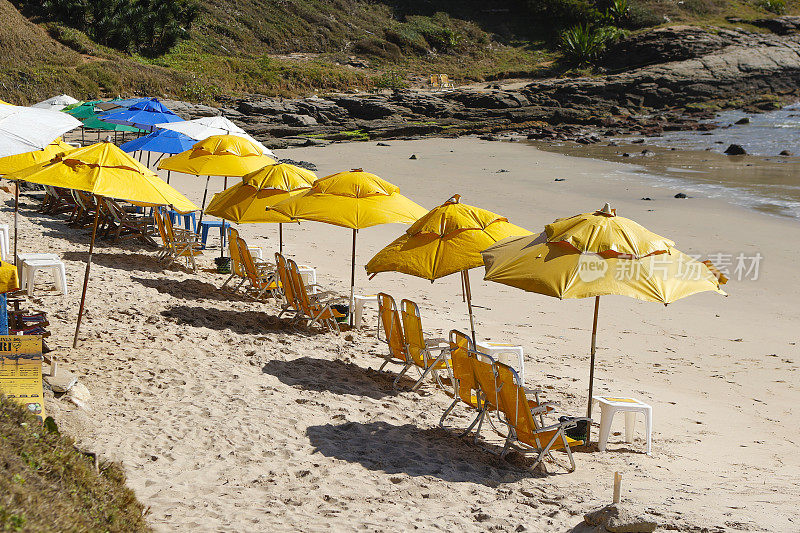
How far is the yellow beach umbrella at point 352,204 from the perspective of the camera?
8273 millimetres

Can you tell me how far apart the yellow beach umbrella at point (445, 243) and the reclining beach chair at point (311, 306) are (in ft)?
5.50

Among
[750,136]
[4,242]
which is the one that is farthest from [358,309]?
[750,136]

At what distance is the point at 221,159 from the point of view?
11.1 m

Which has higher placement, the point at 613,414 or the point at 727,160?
the point at 727,160

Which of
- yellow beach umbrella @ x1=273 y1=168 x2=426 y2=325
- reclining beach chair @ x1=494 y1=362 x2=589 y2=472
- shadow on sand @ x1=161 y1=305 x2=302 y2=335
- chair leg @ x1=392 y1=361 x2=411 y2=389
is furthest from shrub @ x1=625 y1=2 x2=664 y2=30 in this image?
reclining beach chair @ x1=494 y1=362 x2=589 y2=472

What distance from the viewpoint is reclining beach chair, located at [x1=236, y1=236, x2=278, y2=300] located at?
10.1 metres

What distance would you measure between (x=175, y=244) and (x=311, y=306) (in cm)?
335

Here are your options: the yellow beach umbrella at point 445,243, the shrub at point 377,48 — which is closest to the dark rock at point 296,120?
the shrub at point 377,48

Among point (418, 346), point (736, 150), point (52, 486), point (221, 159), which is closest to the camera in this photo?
point (52, 486)

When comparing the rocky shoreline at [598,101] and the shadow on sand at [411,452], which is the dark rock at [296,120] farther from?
the shadow on sand at [411,452]

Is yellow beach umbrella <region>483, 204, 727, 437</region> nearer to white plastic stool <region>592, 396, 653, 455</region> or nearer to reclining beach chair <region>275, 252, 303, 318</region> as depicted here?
white plastic stool <region>592, 396, 653, 455</region>

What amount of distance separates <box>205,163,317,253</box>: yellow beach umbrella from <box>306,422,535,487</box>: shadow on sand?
371 centimetres

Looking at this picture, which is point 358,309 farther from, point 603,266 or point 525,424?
point 603,266

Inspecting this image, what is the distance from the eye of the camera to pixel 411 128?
39812mm
